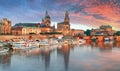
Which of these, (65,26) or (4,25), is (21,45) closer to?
(4,25)

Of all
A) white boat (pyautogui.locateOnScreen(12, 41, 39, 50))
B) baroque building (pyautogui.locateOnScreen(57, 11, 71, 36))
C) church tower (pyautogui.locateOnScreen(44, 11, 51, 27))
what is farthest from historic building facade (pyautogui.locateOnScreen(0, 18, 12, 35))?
baroque building (pyautogui.locateOnScreen(57, 11, 71, 36))

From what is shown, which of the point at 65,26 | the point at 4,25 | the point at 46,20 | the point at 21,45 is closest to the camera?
the point at 21,45

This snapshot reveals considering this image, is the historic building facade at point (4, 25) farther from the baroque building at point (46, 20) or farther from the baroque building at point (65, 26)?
the baroque building at point (65, 26)

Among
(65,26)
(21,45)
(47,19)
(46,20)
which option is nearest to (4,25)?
(21,45)

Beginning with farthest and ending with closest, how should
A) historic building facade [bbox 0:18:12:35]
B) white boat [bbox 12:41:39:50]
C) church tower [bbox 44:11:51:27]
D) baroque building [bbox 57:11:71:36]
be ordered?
baroque building [bbox 57:11:71:36] → church tower [bbox 44:11:51:27] → historic building facade [bbox 0:18:12:35] → white boat [bbox 12:41:39:50]

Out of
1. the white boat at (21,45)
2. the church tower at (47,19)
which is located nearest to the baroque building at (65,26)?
the church tower at (47,19)

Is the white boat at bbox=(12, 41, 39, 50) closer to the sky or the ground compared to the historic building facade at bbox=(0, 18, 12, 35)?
closer to the ground

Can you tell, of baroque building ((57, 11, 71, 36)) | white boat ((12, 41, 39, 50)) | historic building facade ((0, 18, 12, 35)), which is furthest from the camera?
baroque building ((57, 11, 71, 36))

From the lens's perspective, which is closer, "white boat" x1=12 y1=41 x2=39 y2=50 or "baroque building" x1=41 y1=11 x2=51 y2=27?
"white boat" x1=12 y1=41 x2=39 y2=50

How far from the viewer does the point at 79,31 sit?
40.4 meters

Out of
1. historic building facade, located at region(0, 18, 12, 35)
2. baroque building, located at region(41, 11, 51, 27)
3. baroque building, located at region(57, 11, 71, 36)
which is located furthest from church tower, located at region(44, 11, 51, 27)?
historic building facade, located at region(0, 18, 12, 35)

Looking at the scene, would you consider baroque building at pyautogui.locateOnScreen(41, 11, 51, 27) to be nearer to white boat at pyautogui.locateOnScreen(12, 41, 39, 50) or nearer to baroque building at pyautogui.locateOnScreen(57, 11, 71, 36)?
baroque building at pyautogui.locateOnScreen(57, 11, 71, 36)

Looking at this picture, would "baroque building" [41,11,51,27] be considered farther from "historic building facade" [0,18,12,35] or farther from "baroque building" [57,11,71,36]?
"historic building facade" [0,18,12,35]

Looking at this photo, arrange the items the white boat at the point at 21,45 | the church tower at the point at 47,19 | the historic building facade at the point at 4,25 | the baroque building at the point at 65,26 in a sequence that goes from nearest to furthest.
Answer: the white boat at the point at 21,45, the historic building facade at the point at 4,25, the church tower at the point at 47,19, the baroque building at the point at 65,26
